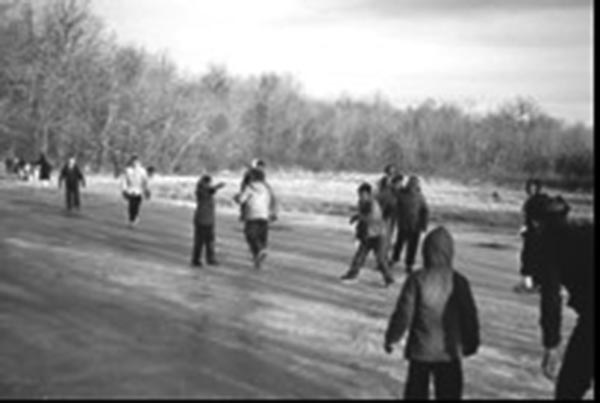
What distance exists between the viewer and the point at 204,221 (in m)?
16.4

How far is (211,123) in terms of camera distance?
3885 inches

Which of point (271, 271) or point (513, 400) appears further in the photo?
point (271, 271)

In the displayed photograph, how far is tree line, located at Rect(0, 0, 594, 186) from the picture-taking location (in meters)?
67.9

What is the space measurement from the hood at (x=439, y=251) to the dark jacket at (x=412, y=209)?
10614 millimetres

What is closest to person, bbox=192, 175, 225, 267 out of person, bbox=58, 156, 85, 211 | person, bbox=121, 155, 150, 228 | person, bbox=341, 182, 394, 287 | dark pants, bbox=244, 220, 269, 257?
dark pants, bbox=244, 220, 269, 257

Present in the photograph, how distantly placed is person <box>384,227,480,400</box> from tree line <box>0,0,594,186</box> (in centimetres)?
6091

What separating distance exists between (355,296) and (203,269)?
12.0 ft

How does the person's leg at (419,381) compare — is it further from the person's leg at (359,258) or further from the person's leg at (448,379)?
the person's leg at (359,258)

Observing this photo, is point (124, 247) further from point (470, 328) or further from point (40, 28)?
point (40, 28)

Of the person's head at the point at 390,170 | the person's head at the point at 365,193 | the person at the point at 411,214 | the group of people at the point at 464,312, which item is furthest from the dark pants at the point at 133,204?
the group of people at the point at 464,312

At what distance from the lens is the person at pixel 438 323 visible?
5.97m

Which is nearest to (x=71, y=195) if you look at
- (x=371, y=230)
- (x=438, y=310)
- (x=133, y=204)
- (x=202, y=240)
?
(x=133, y=204)

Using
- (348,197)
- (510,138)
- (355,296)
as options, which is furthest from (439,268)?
(510,138)

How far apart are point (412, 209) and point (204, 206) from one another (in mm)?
3971
